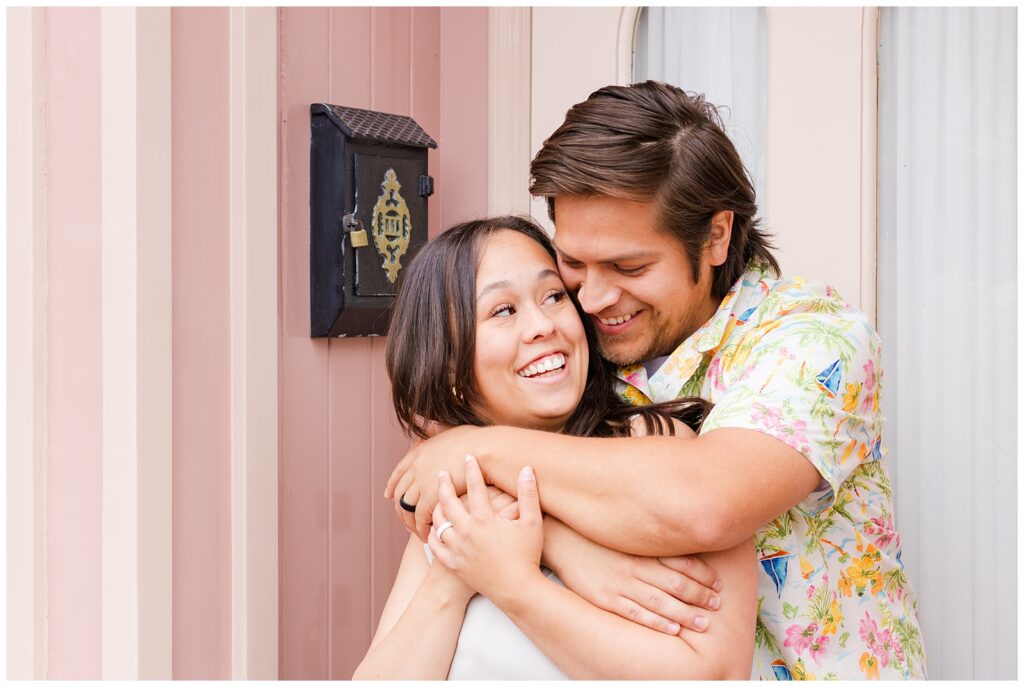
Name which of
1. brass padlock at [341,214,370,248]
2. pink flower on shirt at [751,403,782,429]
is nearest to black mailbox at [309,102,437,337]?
brass padlock at [341,214,370,248]

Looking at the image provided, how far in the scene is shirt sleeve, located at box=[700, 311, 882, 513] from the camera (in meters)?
1.28

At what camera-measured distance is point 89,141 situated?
1686mm

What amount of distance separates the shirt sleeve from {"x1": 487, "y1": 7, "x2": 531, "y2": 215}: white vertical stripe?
113cm

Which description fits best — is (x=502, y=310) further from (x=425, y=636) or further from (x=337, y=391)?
(x=337, y=391)

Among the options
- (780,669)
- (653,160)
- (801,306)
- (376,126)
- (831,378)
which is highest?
(376,126)

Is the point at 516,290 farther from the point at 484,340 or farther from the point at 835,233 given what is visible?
the point at 835,233

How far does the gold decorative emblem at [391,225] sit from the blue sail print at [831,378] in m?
1.08

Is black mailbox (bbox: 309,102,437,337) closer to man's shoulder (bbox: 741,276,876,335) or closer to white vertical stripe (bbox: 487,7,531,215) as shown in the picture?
white vertical stripe (bbox: 487,7,531,215)

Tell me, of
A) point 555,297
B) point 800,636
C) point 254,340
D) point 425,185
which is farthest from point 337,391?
point 800,636

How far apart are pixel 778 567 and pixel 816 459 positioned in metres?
0.24

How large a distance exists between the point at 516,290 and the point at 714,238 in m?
0.38

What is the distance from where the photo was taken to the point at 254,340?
1.87m

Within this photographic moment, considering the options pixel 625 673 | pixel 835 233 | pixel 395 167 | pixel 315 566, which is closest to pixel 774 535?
pixel 625 673

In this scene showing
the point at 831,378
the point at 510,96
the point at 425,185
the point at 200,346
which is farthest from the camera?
the point at 510,96
